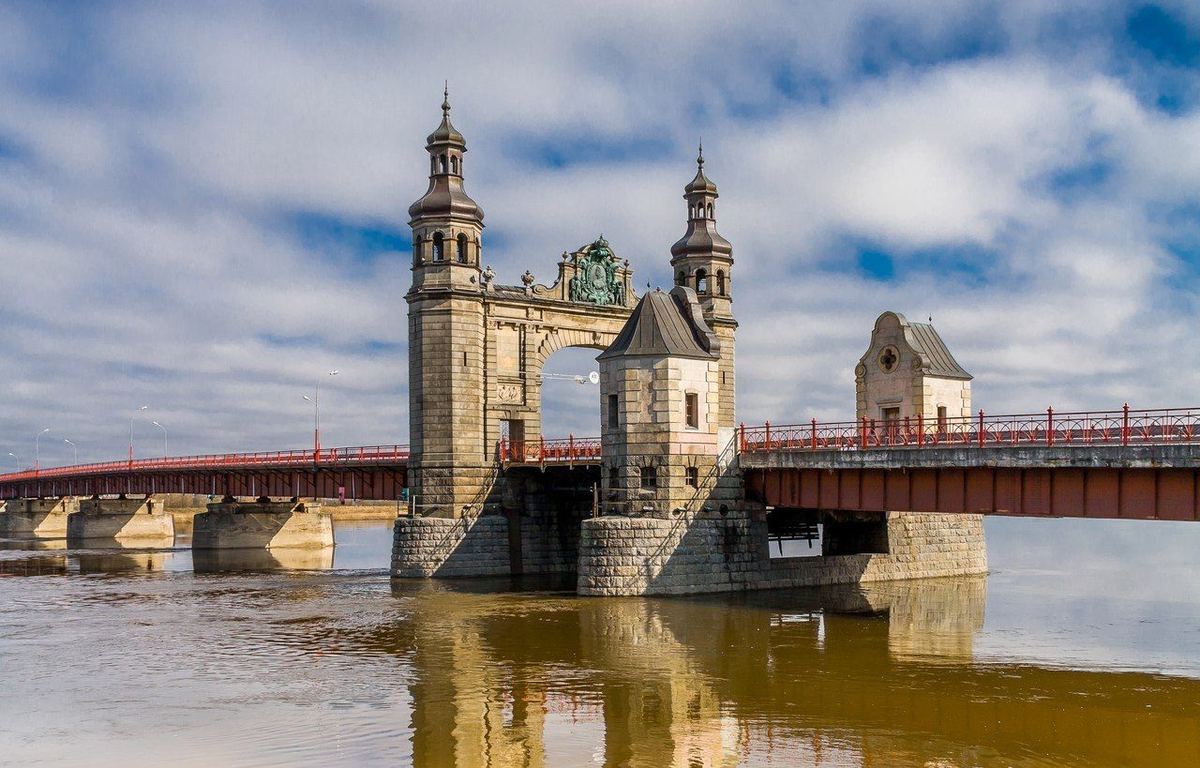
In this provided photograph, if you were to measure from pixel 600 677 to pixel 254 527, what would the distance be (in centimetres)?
6324

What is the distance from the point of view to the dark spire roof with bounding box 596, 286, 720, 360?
1865 inches

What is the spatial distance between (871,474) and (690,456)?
24.2 ft

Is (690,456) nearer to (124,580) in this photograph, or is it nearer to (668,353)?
(668,353)

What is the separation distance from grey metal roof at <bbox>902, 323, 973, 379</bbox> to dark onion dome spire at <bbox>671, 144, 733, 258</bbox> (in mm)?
12547

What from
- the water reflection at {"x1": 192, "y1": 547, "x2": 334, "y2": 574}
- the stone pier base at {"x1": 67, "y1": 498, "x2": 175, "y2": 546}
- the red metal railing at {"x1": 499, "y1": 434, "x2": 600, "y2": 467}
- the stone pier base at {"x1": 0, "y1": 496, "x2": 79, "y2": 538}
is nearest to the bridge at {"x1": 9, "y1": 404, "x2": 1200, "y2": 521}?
the red metal railing at {"x1": 499, "y1": 434, "x2": 600, "y2": 467}

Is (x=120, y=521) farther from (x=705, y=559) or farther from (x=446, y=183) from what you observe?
(x=705, y=559)

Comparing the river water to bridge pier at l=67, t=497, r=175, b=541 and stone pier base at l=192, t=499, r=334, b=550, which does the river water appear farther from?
bridge pier at l=67, t=497, r=175, b=541

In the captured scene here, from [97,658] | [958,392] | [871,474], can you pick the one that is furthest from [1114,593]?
[97,658]

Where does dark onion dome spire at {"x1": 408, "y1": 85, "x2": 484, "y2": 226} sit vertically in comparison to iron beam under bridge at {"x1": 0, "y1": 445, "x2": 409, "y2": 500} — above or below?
above

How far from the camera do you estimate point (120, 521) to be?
10438 cm

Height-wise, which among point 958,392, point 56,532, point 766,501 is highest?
point 958,392

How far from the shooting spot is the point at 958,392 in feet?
186

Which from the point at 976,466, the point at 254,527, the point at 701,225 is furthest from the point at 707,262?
the point at 254,527

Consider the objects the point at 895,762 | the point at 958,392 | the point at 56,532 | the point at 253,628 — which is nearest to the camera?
the point at 895,762
